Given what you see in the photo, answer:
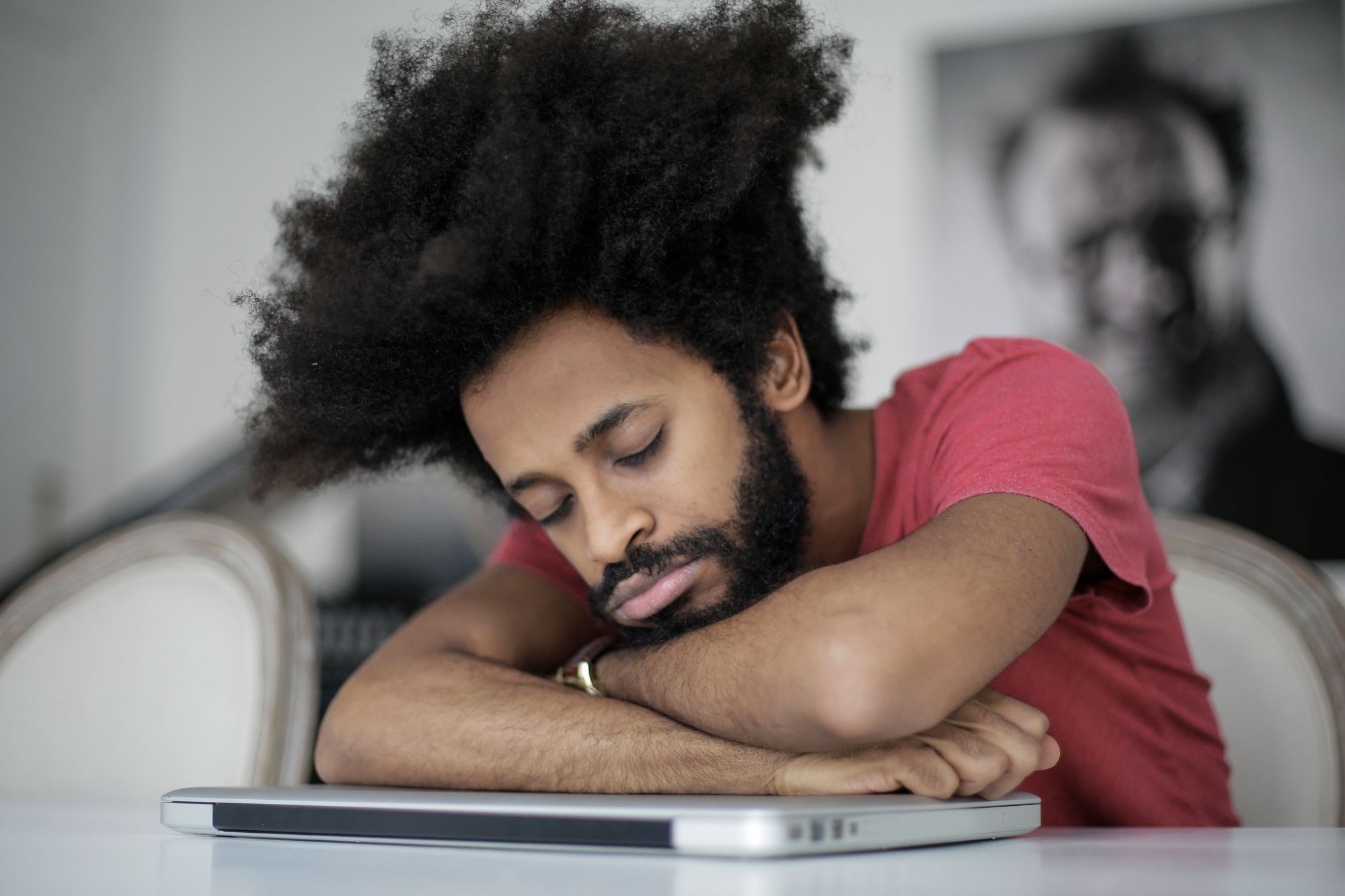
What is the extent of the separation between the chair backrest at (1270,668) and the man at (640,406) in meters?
0.11

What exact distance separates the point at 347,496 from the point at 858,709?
9.82 ft

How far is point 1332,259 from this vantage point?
2682mm

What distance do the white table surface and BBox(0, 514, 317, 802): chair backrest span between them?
1.88ft

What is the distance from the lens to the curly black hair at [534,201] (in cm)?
115

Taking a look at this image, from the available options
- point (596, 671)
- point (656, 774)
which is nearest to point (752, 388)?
point (596, 671)

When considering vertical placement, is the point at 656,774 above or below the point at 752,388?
below

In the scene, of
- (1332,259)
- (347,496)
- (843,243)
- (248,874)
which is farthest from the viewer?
(347,496)

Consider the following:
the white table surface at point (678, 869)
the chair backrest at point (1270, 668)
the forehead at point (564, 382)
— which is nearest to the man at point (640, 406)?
the forehead at point (564, 382)

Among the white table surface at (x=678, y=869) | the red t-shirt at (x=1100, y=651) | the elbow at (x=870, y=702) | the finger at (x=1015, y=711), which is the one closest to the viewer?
the white table surface at (x=678, y=869)

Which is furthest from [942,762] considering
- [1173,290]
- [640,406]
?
[1173,290]

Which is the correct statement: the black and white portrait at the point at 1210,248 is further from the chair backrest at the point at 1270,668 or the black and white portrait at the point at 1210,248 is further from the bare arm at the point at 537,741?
the bare arm at the point at 537,741

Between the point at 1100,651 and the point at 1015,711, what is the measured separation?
35 centimetres

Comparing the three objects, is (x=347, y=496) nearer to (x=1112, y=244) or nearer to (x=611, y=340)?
(x=1112, y=244)

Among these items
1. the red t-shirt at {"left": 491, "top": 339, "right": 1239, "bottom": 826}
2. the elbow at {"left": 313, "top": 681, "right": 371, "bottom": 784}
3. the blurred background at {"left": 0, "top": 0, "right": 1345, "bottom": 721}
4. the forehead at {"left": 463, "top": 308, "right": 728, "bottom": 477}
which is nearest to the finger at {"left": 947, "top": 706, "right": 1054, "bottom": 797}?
the red t-shirt at {"left": 491, "top": 339, "right": 1239, "bottom": 826}
